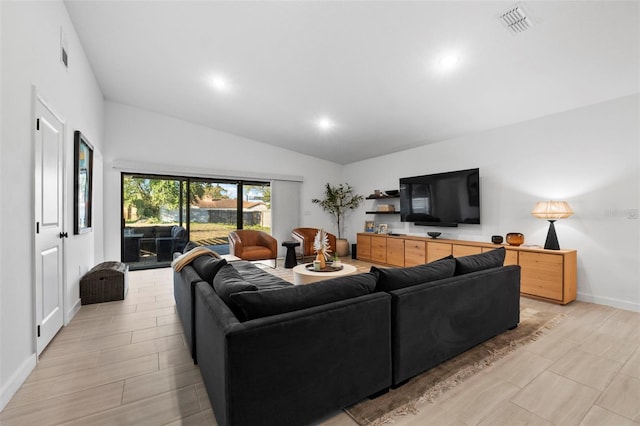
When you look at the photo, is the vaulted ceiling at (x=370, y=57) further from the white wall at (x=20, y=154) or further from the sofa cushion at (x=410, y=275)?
the sofa cushion at (x=410, y=275)

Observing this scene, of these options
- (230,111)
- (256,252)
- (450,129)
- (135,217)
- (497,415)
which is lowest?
(497,415)

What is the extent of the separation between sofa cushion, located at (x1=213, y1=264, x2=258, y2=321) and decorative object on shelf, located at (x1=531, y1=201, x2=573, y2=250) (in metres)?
3.84

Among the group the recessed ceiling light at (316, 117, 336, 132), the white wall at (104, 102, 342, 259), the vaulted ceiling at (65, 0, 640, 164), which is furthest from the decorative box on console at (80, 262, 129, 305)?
the recessed ceiling light at (316, 117, 336, 132)

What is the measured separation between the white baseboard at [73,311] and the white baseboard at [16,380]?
35.6 inches

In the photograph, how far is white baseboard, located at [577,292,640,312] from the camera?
3252 millimetres

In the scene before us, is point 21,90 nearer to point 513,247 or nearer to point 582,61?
point 582,61

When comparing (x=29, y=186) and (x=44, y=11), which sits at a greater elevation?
(x=44, y=11)

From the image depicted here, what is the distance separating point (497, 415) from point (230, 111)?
206 inches

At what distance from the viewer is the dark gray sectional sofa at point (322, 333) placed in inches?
50.0

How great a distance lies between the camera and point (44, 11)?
2305 mm

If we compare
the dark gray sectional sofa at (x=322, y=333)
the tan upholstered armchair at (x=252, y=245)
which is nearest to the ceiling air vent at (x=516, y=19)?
the dark gray sectional sofa at (x=322, y=333)

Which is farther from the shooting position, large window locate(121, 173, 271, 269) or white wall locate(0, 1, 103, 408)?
large window locate(121, 173, 271, 269)

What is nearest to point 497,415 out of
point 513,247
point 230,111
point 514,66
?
point 513,247

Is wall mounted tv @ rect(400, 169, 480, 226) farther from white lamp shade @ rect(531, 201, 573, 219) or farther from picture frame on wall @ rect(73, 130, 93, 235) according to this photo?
picture frame on wall @ rect(73, 130, 93, 235)
